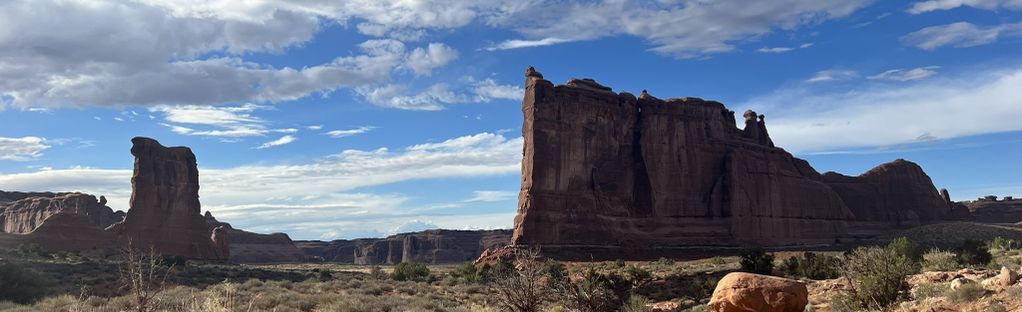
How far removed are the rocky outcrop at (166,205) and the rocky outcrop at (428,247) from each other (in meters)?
39.9

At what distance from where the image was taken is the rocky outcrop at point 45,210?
8381 centimetres

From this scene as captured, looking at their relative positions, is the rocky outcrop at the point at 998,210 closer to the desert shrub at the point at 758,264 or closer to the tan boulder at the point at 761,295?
the desert shrub at the point at 758,264

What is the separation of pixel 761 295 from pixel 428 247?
112075mm

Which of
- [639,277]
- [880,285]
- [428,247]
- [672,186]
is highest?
[672,186]

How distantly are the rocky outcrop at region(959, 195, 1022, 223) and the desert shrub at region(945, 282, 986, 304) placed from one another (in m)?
104

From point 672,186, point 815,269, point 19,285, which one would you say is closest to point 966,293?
point 815,269

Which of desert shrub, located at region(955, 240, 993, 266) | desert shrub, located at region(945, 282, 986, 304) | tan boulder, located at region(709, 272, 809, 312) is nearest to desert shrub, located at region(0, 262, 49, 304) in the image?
tan boulder, located at region(709, 272, 809, 312)

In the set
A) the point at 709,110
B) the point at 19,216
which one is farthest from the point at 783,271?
the point at 19,216

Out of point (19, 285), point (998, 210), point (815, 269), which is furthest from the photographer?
point (998, 210)

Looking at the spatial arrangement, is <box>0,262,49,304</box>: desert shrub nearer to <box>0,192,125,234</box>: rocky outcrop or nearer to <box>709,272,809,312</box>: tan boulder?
<box>709,272,809,312</box>: tan boulder

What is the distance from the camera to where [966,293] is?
1283 centimetres

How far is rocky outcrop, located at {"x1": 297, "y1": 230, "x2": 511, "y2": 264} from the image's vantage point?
118 meters

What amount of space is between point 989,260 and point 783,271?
10285 mm

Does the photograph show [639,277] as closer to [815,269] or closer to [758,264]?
[758,264]
